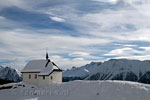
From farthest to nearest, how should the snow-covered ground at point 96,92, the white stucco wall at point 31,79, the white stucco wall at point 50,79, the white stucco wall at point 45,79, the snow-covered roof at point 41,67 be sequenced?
the white stucco wall at point 31,79
the snow-covered roof at point 41,67
the white stucco wall at point 45,79
the white stucco wall at point 50,79
the snow-covered ground at point 96,92

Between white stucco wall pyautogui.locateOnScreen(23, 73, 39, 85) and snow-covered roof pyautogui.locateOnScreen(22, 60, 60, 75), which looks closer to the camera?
snow-covered roof pyautogui.locateOnScreen(22, 60, 60, 75)

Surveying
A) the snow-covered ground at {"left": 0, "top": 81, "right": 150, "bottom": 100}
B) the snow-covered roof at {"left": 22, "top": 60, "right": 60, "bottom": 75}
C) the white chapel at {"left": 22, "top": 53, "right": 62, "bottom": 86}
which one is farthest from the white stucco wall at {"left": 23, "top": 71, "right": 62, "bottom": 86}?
the snow-covered ground at {"left": 0, "top": 81, "right": 150, "bottom": 100}

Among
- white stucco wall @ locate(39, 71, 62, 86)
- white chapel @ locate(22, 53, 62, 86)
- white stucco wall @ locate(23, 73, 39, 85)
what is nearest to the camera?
white stucco wall @ locate(39, 71, 62, 86)

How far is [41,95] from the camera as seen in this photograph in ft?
149

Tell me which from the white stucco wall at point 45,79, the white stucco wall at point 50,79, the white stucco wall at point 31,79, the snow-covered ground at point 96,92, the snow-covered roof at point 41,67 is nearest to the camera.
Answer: the snow-covered ground at point 96,92

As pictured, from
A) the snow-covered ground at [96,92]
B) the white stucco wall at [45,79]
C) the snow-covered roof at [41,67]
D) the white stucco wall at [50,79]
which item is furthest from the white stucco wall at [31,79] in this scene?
the snow-covered ground at [96,92]

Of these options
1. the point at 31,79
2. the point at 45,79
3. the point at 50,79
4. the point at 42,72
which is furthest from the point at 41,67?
the point at 50,79

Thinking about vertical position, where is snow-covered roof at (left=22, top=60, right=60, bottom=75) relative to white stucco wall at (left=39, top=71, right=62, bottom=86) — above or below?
above

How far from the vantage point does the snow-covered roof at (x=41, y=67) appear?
209ft

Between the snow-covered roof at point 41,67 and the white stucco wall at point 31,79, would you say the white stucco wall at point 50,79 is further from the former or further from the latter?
the white stucco wall at point 31,79

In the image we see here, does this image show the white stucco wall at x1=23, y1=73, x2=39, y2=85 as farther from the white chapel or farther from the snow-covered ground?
the snow-covered ground

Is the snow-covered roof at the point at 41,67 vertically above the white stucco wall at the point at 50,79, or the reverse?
the snow-covered roof at the point at 41,67

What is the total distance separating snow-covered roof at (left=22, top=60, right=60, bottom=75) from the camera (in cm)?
6362

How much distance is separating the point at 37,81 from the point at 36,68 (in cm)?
460
